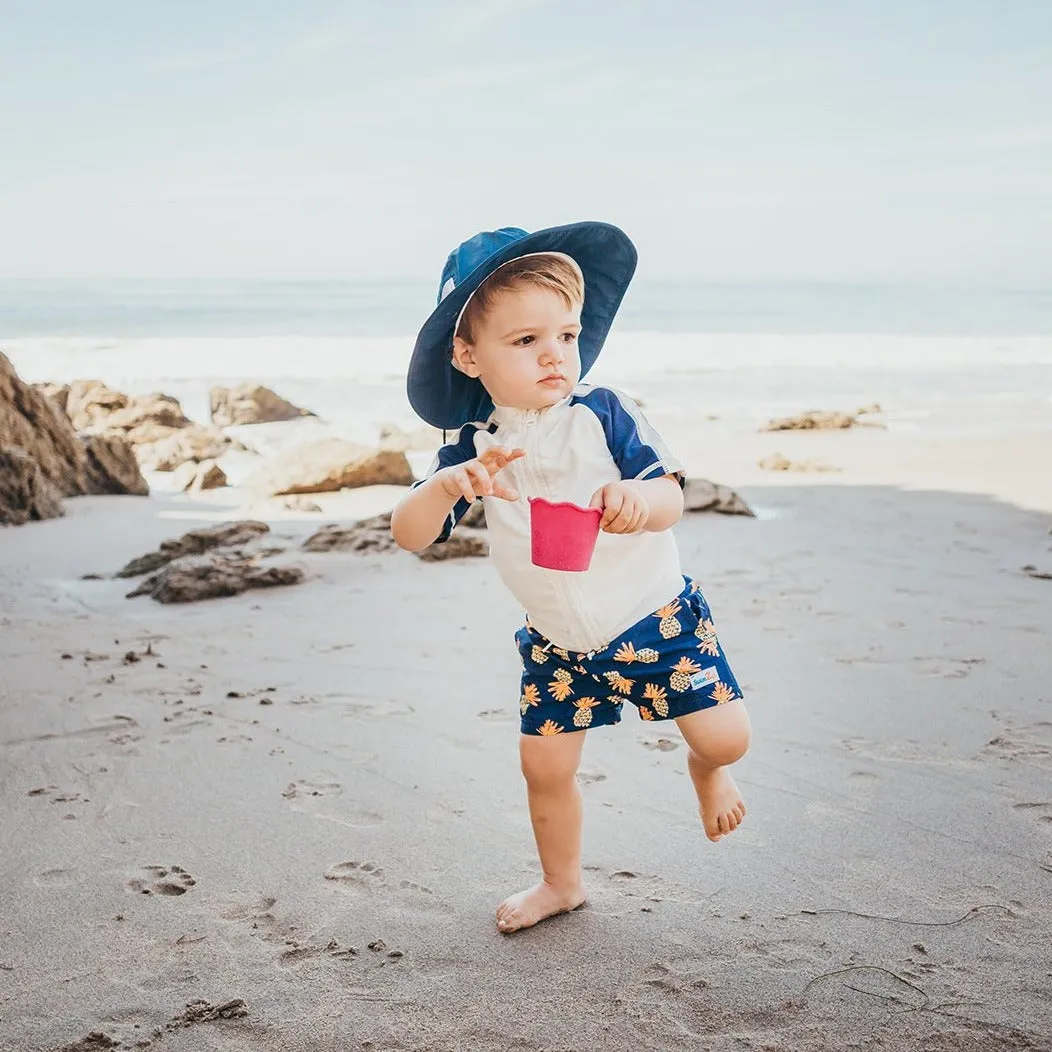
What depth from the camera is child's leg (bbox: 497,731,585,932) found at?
85.1 inches

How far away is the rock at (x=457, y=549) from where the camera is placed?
18.4ft

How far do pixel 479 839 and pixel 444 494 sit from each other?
0.93 meters

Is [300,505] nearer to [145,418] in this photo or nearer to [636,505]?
[145,418]

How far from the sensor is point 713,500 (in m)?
6.65

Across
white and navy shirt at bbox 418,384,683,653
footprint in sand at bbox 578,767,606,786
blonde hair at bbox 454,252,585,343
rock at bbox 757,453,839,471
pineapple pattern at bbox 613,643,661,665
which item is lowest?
footprint in sand at bbox 578,767,606,786

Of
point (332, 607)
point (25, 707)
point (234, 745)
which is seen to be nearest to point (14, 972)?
point (234, 745)

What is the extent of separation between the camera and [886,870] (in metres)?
2.31

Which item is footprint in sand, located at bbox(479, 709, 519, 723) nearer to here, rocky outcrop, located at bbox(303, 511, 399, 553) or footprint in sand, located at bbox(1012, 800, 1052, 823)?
footprint in sand, located at bbox(1012, 800, 1052, 823)

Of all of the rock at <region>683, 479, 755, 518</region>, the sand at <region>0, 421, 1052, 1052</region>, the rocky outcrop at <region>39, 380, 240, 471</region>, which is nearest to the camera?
the sand at <region>0, 421, 1052, 1052</region>

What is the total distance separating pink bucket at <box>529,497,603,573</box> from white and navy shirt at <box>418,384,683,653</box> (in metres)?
0.20

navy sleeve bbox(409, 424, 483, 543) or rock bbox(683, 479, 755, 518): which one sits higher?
navy sleeve bbox(409, 424, 483, 543)

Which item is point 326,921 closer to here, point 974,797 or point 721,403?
point 974,797

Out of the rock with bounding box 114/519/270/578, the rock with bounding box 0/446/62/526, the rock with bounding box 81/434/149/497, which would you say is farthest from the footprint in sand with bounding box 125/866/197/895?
the rock with bounding box 81/434/149/497

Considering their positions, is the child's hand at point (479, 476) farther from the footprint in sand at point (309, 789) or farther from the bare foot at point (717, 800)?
the footprint in sand at point (309, 789)
